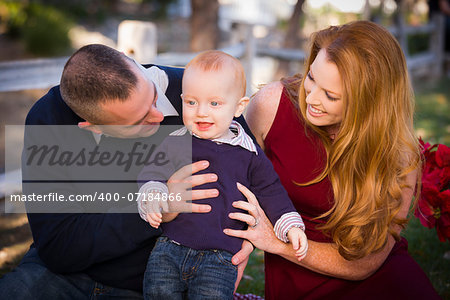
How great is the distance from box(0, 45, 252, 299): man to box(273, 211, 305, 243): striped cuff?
6.4 inches

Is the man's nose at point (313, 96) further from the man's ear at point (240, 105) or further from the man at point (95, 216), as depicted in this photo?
the man at point (95, 216)

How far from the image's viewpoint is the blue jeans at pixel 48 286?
7.43 feet

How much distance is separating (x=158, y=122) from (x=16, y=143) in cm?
628

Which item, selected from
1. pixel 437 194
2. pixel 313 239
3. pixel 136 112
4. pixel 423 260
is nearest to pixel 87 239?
pixel 136 112

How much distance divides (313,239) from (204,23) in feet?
21.3

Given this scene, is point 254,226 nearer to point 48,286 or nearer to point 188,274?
point 188,274

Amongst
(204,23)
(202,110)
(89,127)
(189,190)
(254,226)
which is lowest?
(204,23)

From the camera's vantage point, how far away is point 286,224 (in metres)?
2.14

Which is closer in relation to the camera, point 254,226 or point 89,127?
point 254,226

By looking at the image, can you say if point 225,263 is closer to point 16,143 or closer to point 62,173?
point 62,173

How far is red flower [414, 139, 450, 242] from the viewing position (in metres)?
2.78

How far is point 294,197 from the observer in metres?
2.56

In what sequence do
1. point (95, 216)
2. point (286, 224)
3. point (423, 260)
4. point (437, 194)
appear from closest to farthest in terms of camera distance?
1. point (286, 224)
2. point (95, 216)
3. point (437, 194)
4. point (423, 260)

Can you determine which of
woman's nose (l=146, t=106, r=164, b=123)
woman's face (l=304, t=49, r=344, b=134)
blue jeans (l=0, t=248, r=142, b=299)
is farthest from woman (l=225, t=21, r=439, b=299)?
blue jeans (l=0, t=248, r=142, b=299)
